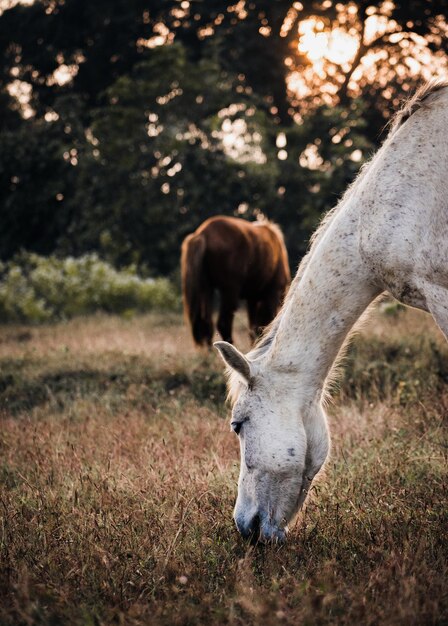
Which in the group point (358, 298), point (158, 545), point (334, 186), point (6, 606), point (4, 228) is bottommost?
point (4, 228)

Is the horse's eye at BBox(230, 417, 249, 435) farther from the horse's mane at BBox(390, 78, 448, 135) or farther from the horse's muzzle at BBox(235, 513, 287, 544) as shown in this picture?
the horse's mane at BBox(390, 78, 448, 135)

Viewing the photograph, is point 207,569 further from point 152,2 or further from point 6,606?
point 152,2

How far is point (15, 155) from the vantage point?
18516 millimetres

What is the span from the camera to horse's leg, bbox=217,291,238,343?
7.71 m

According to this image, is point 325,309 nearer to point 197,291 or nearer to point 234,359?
point 234,359

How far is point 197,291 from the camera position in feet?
24.4

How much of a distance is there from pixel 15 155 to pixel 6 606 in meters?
18.2

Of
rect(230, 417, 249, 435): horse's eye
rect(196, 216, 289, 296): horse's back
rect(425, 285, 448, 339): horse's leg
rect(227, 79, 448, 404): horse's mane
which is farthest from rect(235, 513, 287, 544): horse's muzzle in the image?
rect(196, 216, 289, 296): horse's back

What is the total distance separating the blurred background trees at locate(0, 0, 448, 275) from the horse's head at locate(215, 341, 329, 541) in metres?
13.8

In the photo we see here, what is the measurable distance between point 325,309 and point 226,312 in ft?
15.5

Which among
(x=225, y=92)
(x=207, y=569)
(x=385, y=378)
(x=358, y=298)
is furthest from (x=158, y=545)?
(x=225, y=92)

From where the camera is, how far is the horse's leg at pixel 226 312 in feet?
25.3

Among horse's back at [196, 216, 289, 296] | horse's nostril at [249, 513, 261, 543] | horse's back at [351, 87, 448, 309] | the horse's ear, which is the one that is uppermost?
horse's back at [351, 87, 448, 309]

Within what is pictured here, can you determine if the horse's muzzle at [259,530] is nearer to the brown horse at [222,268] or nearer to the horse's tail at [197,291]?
the brown horse at [222,268]
